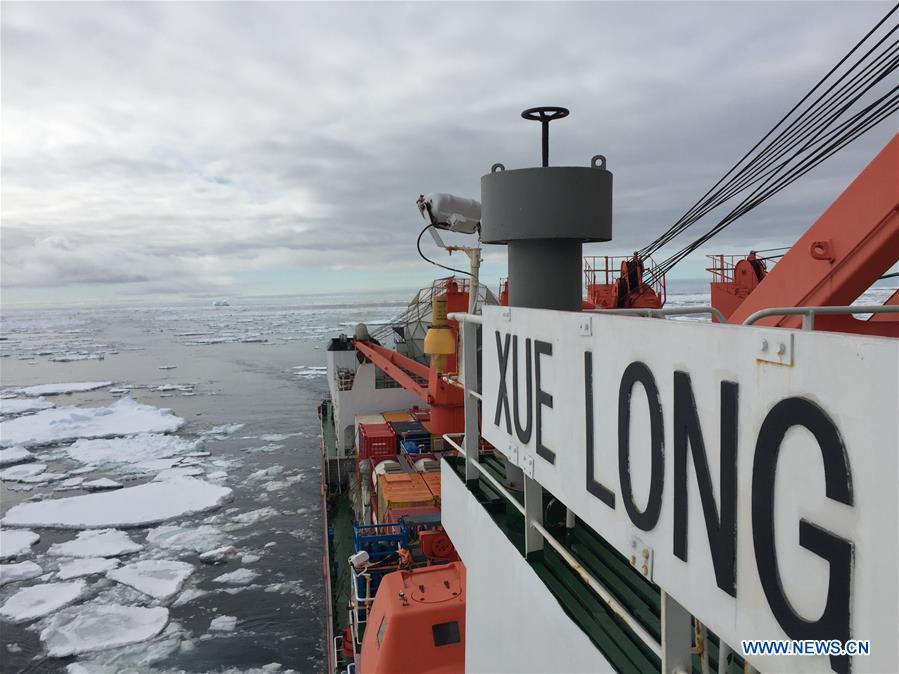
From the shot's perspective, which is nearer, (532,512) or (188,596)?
(532,512)

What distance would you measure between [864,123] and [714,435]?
676cm

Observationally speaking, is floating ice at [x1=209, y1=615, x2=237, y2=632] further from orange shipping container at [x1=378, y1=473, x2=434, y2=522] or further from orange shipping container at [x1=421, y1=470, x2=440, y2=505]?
orange shipping container at [x1=421, y1=470, x2=440, y2=505]

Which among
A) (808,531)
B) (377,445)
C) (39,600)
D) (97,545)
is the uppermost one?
(808,531)

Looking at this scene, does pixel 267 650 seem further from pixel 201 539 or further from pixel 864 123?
pixel 864 123

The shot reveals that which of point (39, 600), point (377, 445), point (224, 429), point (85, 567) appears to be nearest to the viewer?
point (39, 600)

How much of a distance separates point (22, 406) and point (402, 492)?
50.4 m

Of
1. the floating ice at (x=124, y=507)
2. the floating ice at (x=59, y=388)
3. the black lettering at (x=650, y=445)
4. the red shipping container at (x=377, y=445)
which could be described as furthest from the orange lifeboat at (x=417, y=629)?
the floating ice at (x=59, y=388)

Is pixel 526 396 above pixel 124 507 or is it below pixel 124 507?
above

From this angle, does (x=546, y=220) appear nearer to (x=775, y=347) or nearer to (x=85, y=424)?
(x=775, y=347)

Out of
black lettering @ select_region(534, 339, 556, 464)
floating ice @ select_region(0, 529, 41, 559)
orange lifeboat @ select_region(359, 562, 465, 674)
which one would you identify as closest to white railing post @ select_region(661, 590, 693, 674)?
black lettering @ select_region(534, 339, 556, 464)

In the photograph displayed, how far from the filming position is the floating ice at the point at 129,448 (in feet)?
108

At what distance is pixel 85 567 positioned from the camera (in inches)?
768

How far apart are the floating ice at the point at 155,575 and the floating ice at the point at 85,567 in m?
0.45
